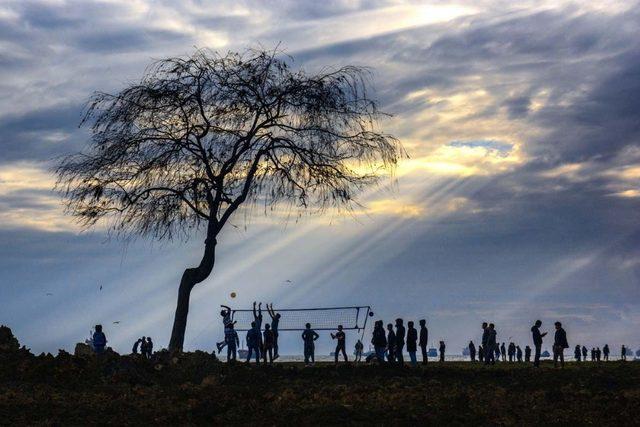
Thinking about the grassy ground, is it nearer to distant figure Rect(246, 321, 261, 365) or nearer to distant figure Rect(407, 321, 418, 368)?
distant figure Rect(407, 321, 418, 368)

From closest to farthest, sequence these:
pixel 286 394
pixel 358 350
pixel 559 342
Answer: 1. pixel 286 394
2. pixel 559 342
3. pixel 358 350

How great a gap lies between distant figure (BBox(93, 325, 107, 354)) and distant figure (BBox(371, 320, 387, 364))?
34.3 feet

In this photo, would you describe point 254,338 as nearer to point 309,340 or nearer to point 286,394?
point 309,340

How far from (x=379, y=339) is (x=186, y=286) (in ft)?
26.1

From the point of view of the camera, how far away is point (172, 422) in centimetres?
1933

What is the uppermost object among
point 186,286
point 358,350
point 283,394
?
point 186,286

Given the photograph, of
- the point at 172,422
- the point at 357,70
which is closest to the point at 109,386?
the point at 172,422

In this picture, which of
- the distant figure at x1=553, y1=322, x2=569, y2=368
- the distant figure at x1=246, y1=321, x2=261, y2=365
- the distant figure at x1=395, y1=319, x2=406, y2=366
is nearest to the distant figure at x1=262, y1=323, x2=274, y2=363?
the distant figure at x1=246, y1=321, x2=261, y2=365

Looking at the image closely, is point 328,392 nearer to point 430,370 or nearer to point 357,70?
point 430,370

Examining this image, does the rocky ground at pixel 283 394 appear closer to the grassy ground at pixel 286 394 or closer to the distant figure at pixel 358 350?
the grassy ground at pixel 286 394

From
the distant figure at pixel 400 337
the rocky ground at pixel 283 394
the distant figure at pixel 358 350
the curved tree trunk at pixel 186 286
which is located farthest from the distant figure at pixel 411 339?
the curved tree trunk at pixel 186 286

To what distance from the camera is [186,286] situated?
36406mm

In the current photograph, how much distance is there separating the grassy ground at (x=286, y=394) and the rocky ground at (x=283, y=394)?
0.09 ft

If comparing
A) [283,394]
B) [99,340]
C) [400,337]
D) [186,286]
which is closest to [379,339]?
[400,337]
